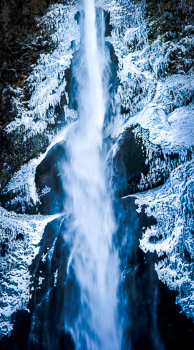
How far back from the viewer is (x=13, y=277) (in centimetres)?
571

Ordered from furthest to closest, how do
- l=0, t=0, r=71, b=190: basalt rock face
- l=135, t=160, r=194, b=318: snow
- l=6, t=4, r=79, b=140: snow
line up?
l=6, t=4, r=79, b=140: snow < l=0, t=0, r=71, b=190: basalt rock face < l=135, t=160, r=194, b=318: snow

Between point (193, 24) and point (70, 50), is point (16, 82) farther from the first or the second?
point (193, 24)

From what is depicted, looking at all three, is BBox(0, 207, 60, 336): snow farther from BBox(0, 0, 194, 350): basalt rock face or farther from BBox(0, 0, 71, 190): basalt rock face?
BBox(0, 0, 71, 190): basalt rock face

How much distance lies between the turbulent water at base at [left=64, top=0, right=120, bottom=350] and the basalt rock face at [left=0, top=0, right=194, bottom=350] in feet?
0.63

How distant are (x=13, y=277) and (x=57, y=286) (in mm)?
848

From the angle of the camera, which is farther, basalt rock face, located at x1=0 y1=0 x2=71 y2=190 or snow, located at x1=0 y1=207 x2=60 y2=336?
basalt rock face, located at x1=0 y1=0 x2=71 y2=190

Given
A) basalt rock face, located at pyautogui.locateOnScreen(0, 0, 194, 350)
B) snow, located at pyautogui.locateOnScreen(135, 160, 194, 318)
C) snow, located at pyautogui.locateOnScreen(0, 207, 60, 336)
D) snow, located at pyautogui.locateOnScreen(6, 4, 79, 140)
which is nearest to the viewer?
snow, located at pyautogui.locateOnScreen(135, 160, 194, 318)

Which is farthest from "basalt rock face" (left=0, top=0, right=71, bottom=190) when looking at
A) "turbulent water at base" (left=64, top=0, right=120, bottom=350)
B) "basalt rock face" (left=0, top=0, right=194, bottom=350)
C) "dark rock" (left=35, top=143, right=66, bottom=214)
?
"turbulent water at base" (left=64, top=0, right=120, bottom=350)

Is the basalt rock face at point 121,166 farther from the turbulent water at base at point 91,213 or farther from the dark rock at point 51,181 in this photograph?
the turbulent water at base at point 91,213

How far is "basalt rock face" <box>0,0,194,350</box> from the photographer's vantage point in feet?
17.0

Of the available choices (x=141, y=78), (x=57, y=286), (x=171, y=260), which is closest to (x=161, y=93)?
(x=141, y=78)

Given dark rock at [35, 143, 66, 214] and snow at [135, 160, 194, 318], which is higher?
dark rock at [35, 143, 66, 214]

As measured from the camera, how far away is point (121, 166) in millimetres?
5953

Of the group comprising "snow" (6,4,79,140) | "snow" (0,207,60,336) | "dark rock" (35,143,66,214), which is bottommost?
"snow" (0,207,60,336)
